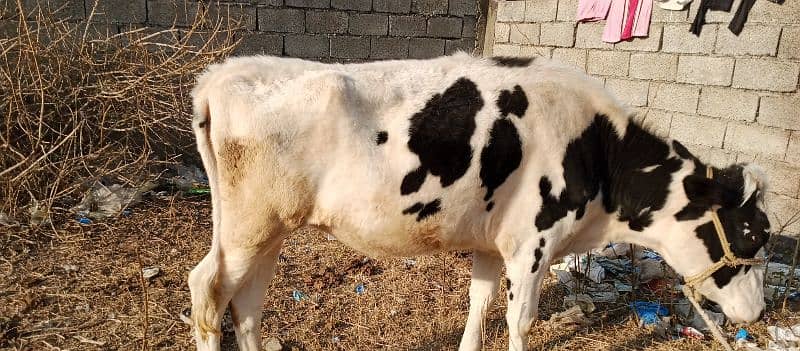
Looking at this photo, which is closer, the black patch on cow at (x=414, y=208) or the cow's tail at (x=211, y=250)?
the cow's tail at (x=211, y=250)

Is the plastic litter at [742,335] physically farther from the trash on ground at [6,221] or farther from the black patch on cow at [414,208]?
the trash on ground at [6,221]

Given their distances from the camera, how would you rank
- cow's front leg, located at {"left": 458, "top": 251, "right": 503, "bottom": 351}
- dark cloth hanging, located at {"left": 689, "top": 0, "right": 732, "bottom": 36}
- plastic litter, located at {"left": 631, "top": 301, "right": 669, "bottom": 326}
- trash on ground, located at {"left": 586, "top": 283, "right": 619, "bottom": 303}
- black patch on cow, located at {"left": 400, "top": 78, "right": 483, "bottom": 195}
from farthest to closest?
dark cloth hanging, located at {"left": 689, "top": 0, "right": 732, "bottom": 36}, trash on ground, located at {"left": 586, "top": 283, "right": 619, "bottom": 303}, plastic litter, located at {"left": 631, "top": 301, "right": 669, "bottom": 326}, cow's front leg, located at {"left": 458, "top": 251, "right": 503, "bottom": 351}, black patch on cow, located at {"left": 400, "top": 78, "right": 483, "bottom": 195}

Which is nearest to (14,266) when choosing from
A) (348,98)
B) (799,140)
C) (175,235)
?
(175,235)

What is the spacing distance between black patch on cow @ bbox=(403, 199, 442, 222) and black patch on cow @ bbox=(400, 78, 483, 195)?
85mm

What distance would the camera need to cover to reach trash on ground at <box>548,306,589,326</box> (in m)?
3.61

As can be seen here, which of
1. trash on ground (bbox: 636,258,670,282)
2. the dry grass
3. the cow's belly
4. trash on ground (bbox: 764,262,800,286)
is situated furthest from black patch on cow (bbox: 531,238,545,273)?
the dry grass

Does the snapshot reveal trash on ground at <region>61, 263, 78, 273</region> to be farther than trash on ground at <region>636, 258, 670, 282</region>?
No

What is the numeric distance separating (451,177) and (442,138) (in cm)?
19

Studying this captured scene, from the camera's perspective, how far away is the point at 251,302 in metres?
2.75

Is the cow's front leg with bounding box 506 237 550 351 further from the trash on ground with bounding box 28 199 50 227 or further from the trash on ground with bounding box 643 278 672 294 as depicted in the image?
the trash on ground with bounding box 28 199 50 227

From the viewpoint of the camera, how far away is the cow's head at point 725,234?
103 inches

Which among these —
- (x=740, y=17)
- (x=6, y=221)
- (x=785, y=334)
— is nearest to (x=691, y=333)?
(x=785, y=334)

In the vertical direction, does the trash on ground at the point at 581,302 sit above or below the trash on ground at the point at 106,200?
below

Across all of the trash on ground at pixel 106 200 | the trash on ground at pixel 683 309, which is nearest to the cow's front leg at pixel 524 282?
the trash on ground at pixel 683 309
